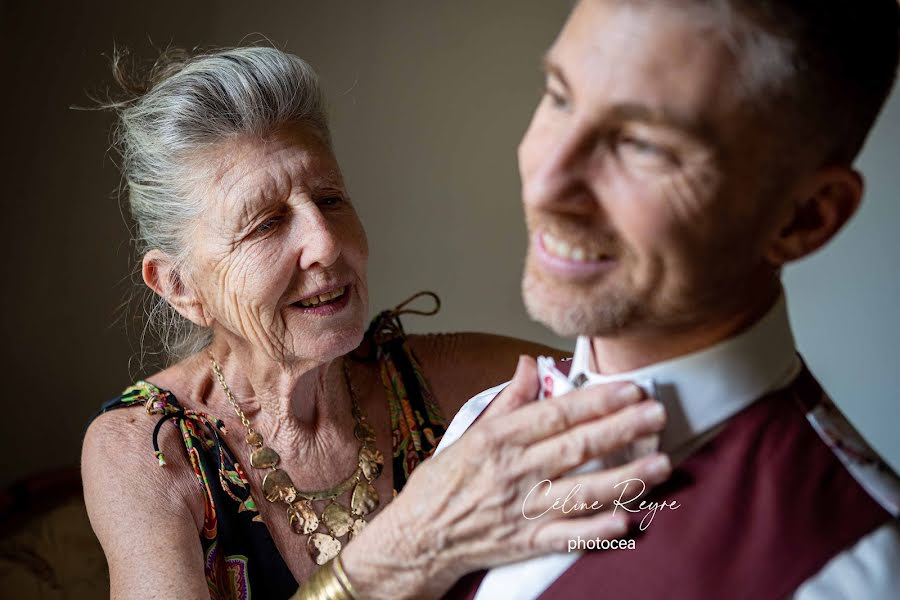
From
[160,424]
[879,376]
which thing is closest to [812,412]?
[160,424]

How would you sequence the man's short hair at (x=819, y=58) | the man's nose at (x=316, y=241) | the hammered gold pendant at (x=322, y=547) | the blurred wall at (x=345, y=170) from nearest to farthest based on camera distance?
the man's short hair at (x=819, y=58) → the man's nose at (x=316, y=241) → the hammered gold pendant at (x=322, y=547) → the blurred wall at (x=345, y=170)

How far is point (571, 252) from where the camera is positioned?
2.49ft

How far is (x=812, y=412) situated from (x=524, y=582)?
1.06 ft

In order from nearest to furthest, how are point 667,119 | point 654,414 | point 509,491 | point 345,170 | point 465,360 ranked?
1. point 667,119
2. point 654,414
3. point 509,491
4. point 465,360
5. point 345,170

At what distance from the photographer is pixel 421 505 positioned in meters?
0.98

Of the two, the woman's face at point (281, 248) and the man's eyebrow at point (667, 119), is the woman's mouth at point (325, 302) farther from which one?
the man's eyebrow at point (667, 119)

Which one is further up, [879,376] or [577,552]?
[577,552]

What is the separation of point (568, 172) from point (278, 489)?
1.08 m

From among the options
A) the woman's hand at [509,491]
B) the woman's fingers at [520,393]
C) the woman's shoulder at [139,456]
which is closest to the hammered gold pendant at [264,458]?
the woman's shoulder at [139,456]

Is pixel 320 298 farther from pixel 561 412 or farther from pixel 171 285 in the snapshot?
pixel 561 412

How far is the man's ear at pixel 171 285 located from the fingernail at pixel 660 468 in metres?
1.06

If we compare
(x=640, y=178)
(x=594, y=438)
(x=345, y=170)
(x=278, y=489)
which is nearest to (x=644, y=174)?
(x=640, y=178)

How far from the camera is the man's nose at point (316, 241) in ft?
4.83

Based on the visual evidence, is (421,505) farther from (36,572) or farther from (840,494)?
(36,572)
